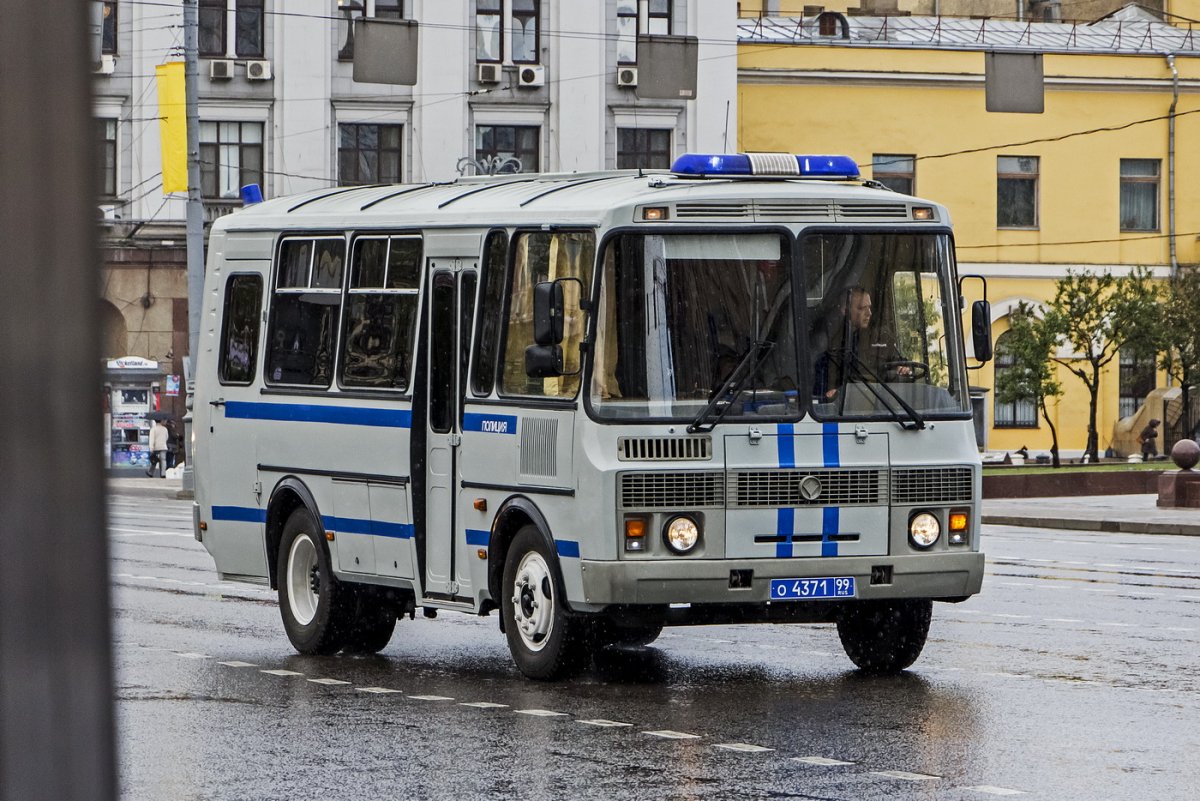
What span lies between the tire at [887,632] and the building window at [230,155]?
41.1 m

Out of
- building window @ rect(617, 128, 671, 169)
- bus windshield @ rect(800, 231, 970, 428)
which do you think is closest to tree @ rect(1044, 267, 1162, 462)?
building window @ rect(617, 128, 671, 169)

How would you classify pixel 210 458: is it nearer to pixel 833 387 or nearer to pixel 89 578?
pixel 833 387

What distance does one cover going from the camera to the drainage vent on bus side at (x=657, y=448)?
10.8 meters

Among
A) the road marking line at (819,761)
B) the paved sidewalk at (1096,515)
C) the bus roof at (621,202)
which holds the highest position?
the bus roof at (621,202)

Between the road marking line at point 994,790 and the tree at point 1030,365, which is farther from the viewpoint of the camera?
the tree at point 1030,365

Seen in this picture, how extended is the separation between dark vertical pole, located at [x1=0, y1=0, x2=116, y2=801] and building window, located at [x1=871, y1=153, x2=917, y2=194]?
56.0 m

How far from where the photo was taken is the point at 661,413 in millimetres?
10836

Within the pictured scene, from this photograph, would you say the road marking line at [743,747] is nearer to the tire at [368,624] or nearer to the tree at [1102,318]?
the tire at [368,624]

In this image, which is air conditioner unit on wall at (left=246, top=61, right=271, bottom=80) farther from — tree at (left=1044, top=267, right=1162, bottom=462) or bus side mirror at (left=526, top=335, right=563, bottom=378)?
bus side mirror at (left=526, top=335, right=563, bottom=378)

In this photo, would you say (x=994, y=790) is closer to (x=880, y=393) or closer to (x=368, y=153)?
(x=880, y=393)

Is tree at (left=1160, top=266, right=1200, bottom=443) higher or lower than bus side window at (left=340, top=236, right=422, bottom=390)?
lower

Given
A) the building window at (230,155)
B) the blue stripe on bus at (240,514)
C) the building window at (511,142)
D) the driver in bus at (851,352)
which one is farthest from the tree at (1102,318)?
the driver in bus at (851,352)

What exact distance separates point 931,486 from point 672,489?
57.6 inches

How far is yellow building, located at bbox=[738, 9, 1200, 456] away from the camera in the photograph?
5672 cm
